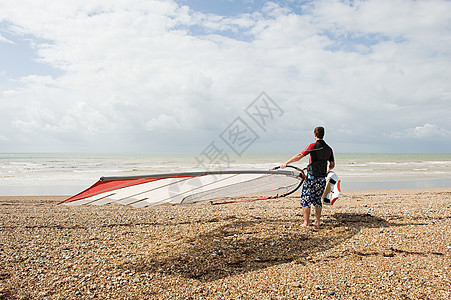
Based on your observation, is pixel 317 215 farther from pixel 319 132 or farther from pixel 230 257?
pixel 230 257

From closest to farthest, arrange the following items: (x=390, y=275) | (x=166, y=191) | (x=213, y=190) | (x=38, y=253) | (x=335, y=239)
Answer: (x=390, y=275)
(x=38, y=253)
(x=335, y=239)
(x=166, y=191)
(x=213, y=190)

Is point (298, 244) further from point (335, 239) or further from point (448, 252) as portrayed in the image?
point (448, 252)

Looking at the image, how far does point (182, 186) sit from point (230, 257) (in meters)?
1.43

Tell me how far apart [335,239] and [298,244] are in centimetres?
57

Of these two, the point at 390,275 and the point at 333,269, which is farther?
the point at 333,269

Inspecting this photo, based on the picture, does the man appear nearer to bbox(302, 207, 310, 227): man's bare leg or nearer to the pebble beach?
bbox(302, 207, 310, 227): man's bare leg

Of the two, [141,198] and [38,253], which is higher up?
[141,198]

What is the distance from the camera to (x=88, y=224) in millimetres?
5234

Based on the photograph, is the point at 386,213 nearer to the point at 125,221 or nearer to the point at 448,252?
the point at 448,252

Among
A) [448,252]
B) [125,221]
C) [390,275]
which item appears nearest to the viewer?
[390,275]

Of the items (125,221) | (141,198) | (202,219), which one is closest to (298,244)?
(202,219)

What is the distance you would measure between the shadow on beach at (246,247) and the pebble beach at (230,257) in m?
0.01

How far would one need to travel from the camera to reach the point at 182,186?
459 centimetres

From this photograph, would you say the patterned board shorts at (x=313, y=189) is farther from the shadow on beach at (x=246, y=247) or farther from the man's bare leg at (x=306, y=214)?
the shadow on beach at (x=246, y=247)
